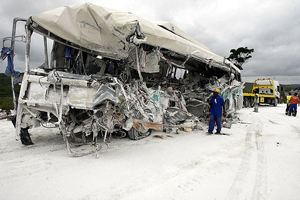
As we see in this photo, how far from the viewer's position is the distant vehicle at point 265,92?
16062mm

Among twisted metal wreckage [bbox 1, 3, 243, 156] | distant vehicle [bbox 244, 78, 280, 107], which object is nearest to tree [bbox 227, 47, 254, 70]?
distant vehicle [bbox 244, 78, 280, 107]

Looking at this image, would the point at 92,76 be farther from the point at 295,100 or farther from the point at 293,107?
the point at 295,100

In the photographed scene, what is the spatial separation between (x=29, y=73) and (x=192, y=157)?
335 centimetres

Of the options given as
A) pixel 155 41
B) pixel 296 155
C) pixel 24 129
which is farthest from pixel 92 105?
pixel 296 155

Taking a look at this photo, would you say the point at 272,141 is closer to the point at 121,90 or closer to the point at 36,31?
the point at 121,90

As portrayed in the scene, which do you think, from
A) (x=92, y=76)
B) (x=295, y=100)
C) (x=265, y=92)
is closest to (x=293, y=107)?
(x=295, y=100)

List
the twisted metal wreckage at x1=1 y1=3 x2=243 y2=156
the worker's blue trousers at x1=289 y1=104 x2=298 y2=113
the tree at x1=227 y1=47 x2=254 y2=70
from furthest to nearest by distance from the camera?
the tree at x1=227 y1=47 x2=254 y2=70
the worker's blue trousers at x1=289 y1=104 x2=298 y2=113
the twisted metal wreckage at x1=1 y1=3 x2=243 y2=156

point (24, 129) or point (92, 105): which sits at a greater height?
point (92, 105)

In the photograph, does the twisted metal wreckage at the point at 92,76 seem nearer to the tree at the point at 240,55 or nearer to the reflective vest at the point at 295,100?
the reflective vest at the point at 295,100

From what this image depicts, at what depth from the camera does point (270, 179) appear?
245cm

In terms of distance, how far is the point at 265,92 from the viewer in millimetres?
16766

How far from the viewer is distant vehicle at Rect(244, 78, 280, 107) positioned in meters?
16.1

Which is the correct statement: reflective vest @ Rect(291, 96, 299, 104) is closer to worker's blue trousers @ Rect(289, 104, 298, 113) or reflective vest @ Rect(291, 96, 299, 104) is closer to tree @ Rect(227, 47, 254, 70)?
worker's blue trousers @ Rect(289, 104, 298, 113)

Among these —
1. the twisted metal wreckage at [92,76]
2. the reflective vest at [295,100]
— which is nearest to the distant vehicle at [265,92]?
the reflective vest at [295,100]
